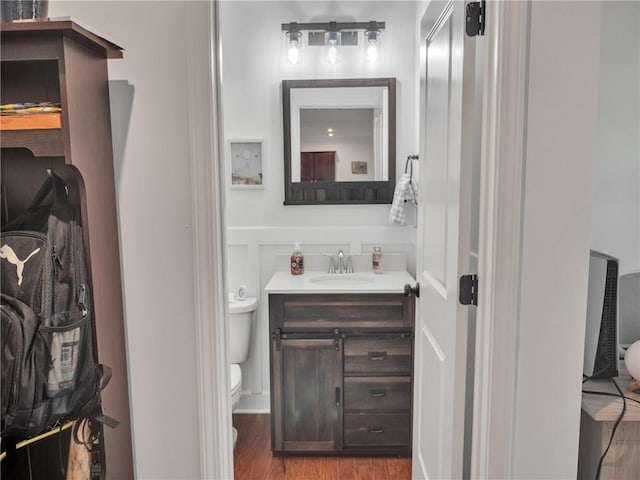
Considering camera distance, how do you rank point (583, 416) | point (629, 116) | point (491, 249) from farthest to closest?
point (629, 116)
point (583, 416)
point (491, 249)

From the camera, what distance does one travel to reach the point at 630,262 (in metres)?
1.68

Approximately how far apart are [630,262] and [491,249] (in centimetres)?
86

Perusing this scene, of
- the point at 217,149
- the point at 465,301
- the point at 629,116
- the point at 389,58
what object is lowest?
the point at 465,301

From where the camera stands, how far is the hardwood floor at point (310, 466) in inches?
86.9

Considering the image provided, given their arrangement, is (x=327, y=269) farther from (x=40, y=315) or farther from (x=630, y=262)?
(x=40, y=315)

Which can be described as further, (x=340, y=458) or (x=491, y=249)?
(x=340, y=458)

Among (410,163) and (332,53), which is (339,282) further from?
(332,53)

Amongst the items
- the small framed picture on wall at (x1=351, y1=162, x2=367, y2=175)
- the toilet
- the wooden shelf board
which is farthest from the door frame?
the small framed picture on wall at (x1=351, y1=162, x2=367, y2=175)

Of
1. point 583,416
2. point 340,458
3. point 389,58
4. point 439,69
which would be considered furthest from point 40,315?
point 389,58

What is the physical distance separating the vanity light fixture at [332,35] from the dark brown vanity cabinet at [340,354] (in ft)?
4.44

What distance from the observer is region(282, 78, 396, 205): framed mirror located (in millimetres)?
2619

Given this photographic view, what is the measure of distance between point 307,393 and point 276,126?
1495 mm

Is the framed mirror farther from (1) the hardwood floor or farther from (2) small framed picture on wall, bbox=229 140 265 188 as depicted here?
(1) the hardwood floor

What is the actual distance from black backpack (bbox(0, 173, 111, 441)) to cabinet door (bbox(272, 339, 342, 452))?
1219mm
